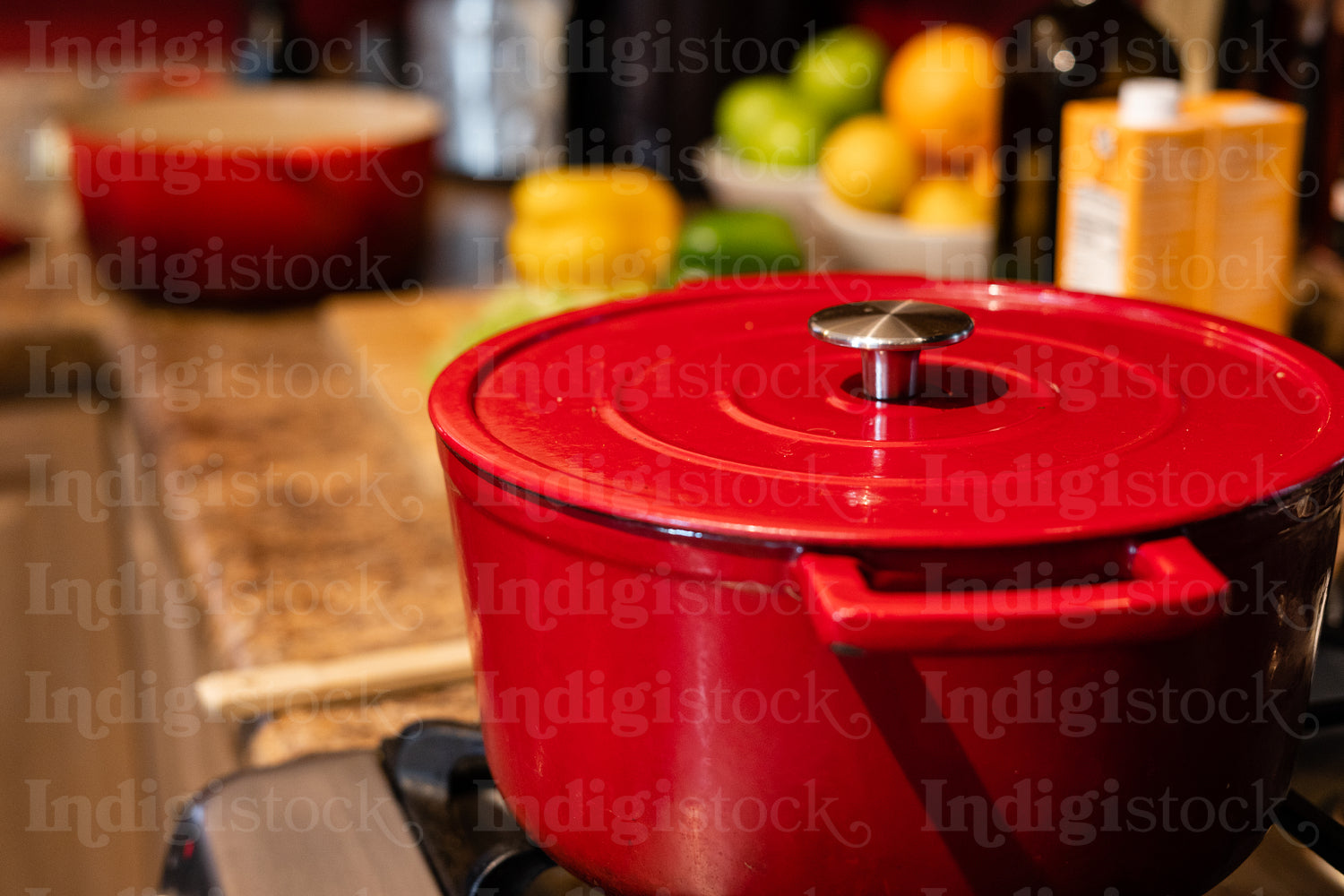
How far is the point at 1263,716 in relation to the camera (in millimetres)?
324

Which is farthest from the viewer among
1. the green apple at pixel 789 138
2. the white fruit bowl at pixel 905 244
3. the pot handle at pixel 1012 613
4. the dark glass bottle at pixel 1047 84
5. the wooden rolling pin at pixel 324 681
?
the green apple at pixel 789 138

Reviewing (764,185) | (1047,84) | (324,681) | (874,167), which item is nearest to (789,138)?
(764,185)

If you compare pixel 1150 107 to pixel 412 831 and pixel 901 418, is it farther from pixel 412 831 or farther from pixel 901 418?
pixel 412 831

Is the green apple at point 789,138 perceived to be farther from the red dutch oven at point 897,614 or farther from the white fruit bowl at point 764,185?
the red dutch oven at point 897,614

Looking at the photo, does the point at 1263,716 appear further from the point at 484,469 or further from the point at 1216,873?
the point at 484,469

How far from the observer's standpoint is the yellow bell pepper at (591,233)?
1.11m

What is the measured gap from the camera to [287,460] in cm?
85

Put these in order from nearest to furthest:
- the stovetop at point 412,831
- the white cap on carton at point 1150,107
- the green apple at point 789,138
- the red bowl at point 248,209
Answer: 1. the stovetop at point 412,831
2. the white cap on carton at point 1150,107
3. the red bowl at point 248,209
4. the green apple at point 789,138

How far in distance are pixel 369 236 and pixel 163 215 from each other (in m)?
0.18

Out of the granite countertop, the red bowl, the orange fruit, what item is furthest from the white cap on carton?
the red bowl

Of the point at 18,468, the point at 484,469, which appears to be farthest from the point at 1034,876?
the point at 18,468

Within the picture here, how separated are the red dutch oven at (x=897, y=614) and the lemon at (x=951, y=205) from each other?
2.03 feet

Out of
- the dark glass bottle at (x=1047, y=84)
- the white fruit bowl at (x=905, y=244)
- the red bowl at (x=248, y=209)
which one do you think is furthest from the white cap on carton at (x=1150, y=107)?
the red bowl at (x=248, y=209)

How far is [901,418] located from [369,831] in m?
0.23
